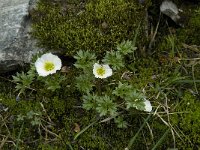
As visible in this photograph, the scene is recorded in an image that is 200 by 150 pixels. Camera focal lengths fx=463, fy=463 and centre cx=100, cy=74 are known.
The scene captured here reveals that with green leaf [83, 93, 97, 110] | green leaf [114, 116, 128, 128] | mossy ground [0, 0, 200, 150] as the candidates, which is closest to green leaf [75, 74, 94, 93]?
green leaf [83, 93, 97, 110]

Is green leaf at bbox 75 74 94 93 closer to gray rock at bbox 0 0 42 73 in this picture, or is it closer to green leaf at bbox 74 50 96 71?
green leaf at bbox 74 50 96 71

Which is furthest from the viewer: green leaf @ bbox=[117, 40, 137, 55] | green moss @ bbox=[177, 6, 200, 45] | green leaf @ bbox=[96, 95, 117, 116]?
green moss @ bbox=[177, 6, 200, 45]

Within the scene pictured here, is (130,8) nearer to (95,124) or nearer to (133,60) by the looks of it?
(133,60)

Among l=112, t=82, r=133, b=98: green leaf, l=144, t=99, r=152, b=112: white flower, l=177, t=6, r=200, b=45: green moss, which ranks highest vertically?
l=177, t=6, r=200, b=45: green moss

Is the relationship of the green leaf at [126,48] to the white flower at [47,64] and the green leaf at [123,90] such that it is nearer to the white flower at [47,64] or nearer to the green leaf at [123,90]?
the green leaf at [123,90]

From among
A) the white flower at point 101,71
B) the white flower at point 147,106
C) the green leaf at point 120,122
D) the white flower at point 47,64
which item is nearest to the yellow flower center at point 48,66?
the white flower at point 47,64
